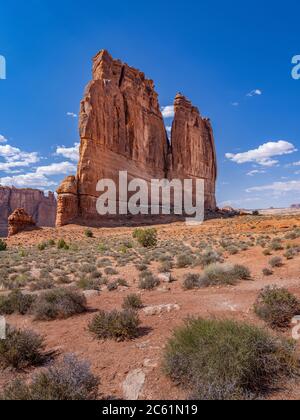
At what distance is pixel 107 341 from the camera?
5281mm

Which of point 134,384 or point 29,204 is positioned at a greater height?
point 29,204

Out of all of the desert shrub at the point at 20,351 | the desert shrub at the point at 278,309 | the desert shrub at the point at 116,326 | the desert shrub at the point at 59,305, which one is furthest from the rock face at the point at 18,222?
the desert shrub at the point at 278,309

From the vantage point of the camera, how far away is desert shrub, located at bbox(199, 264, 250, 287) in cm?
922

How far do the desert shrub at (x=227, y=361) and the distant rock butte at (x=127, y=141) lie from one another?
42.3 meters

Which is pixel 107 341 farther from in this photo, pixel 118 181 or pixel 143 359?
pixel 118 181

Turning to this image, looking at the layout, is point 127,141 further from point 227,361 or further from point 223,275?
point 227,361

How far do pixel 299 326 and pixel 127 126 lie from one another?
57595 mm

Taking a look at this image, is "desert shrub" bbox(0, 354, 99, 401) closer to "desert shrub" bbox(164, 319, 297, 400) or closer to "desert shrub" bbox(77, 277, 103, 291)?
"desert shrub" bbox(164, 319, 297, 400)

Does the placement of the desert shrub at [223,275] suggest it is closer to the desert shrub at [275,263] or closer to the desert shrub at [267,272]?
the desert shrub at [267,272]

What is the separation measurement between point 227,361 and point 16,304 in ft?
20.3

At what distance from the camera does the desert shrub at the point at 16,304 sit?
25.0ft

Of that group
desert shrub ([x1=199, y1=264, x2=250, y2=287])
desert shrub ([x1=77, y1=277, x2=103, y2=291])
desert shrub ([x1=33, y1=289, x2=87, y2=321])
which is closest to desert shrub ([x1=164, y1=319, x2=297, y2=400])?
desert shrub ([x1=33, y1=289, x2=87, y2=321])

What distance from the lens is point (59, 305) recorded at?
6980 millimetres

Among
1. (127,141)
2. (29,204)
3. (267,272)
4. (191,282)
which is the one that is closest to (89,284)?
(191,282)
